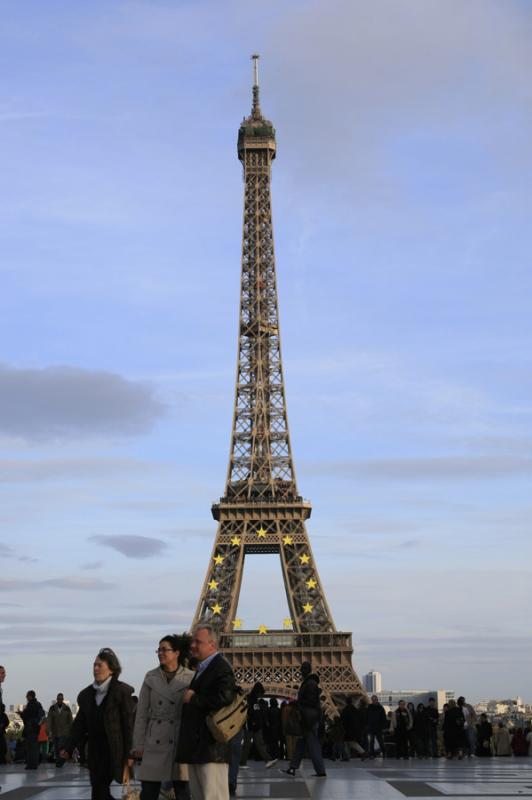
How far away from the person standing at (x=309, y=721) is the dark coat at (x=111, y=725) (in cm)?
936

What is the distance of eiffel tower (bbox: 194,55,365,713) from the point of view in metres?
78.4

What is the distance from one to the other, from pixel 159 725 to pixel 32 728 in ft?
55.3

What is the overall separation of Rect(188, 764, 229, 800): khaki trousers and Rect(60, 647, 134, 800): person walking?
1154mm

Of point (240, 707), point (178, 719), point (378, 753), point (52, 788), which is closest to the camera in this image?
point (240, 707)

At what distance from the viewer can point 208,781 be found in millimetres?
10367

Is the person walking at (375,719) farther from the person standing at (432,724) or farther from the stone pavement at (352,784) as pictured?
the stone pavement at (352,784)

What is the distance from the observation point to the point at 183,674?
1141 centimetres

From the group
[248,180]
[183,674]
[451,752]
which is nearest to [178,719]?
[183,674]

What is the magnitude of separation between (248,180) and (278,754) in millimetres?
64980

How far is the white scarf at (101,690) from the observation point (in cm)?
1166

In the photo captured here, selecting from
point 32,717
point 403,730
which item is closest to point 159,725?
point 32,717

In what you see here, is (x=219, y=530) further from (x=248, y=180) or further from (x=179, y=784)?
(x=179, y=784)

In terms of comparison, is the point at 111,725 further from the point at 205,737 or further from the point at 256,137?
the point at 256,137

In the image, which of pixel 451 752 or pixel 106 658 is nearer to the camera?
pixel 106 658
